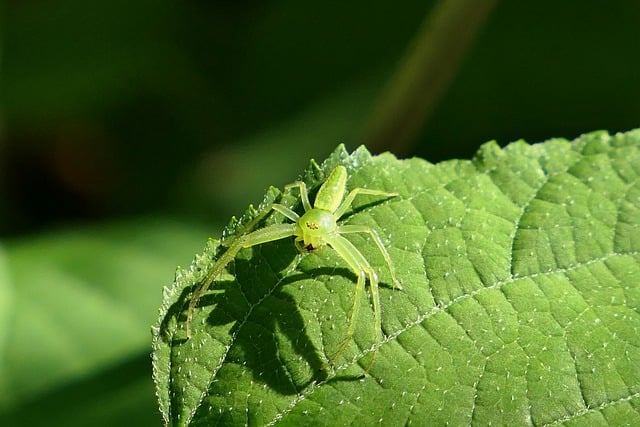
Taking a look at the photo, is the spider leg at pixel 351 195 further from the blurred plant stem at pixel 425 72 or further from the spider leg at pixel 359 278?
the blurred plant stem at pixel 425 72

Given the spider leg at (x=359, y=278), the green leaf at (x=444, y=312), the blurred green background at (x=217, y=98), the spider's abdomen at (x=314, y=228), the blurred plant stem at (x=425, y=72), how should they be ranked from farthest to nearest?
the blurred green background at (x=217, y=98) < the blurred plant stem at (x=425, y=72) < the spider's abdomen at (x=314, y=228) < the spider leg at (x=359, y=278) < the green leaf at (x=444, y=312)

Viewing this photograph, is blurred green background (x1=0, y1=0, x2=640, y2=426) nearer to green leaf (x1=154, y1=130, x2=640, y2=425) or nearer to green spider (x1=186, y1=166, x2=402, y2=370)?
green spider (x1=186, y1=166, x2=402, y2=370)

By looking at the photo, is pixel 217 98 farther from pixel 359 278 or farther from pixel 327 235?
pixel 359 278

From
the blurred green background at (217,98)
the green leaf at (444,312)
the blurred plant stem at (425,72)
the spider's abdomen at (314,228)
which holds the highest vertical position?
the blurred green background at (217,98)

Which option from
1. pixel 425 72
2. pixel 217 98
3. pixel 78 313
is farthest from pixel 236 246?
pixel 217 98

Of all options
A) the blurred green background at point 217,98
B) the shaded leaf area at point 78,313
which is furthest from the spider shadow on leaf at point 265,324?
the blurred green background at point 217,98

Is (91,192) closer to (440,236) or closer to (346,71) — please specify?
(346,71)
